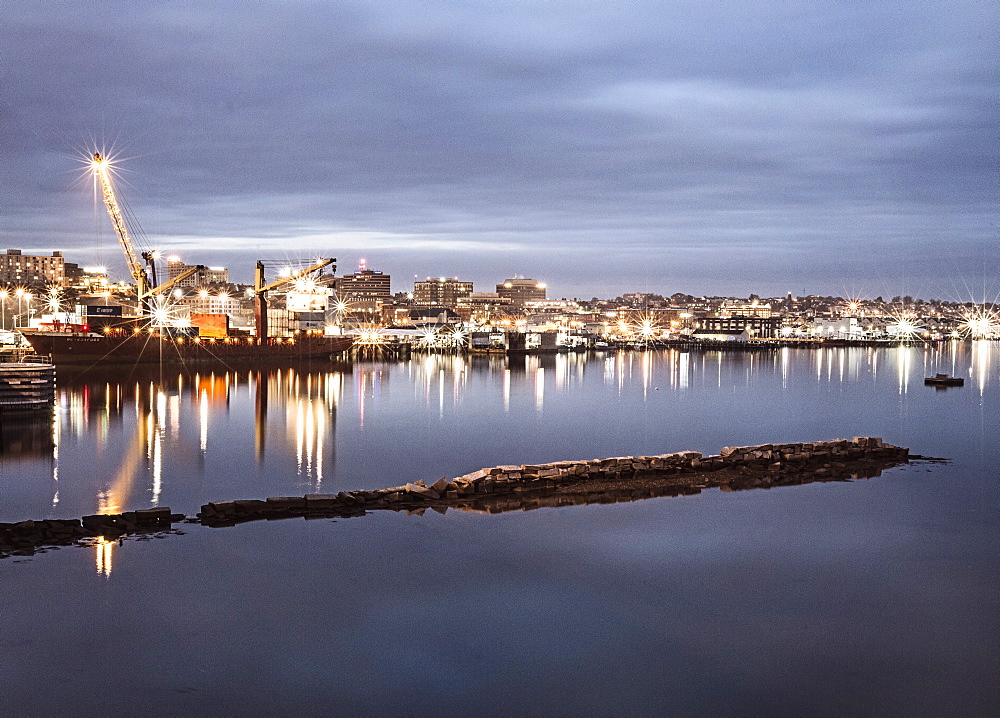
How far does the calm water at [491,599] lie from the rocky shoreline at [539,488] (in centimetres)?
34

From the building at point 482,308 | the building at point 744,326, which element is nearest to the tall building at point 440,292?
the building at point 482,308

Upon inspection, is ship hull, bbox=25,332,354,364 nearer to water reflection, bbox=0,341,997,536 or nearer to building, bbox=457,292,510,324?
water reflection, bbox=0,341,997,536

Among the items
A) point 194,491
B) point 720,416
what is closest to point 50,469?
point 194,491

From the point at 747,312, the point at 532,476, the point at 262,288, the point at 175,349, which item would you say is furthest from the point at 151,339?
the point at 747,312

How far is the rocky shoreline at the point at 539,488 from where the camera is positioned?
8172mm

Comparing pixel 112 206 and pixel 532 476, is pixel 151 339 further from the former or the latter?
pixel 532 476

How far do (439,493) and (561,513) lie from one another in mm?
1418

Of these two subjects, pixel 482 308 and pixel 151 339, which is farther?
pixel 482 308

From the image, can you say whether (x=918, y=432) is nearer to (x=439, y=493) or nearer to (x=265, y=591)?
(x=439, y=493)

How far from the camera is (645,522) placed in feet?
30.1

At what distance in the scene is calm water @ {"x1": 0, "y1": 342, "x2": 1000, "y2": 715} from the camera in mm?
5391

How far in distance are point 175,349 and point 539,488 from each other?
3037 cm

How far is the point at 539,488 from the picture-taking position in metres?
10.3

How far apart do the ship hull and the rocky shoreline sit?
2321 cm
